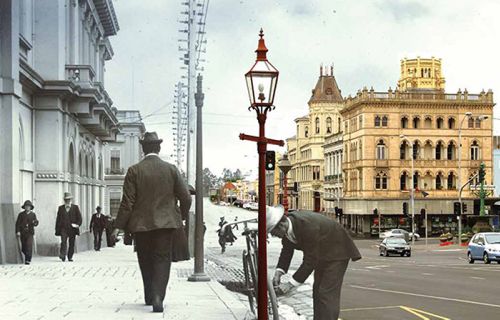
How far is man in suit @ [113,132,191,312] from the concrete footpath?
23.8 inches

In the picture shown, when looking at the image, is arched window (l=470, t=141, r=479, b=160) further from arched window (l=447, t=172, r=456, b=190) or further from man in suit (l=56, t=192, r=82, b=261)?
man in suit (l=56, t=192, r=82, b=261)

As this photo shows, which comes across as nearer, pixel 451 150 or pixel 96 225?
pixel 96 225

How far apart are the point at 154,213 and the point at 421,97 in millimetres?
86182

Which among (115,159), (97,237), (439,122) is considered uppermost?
(439,122)

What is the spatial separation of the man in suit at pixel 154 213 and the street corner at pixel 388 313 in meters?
3.45

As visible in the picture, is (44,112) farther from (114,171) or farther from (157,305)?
(114,171)

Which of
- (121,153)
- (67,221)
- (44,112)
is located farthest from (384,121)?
(67,221)

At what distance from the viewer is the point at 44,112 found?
30.3 m

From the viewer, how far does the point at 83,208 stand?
39.2 m

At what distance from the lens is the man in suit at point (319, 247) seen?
946 cm

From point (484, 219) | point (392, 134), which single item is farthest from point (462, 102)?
point (484, 219)

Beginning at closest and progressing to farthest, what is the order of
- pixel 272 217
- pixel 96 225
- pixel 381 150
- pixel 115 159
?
1. pixel 272 217
2. pixel 96 225
3. pixel 115 159
4. pixel 381 150

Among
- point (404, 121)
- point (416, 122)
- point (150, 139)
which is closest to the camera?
point (150, 139)

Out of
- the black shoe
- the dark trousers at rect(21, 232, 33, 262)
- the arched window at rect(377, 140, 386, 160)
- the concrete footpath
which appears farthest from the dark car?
the arched window at rect(377, 140, 386, 160)
